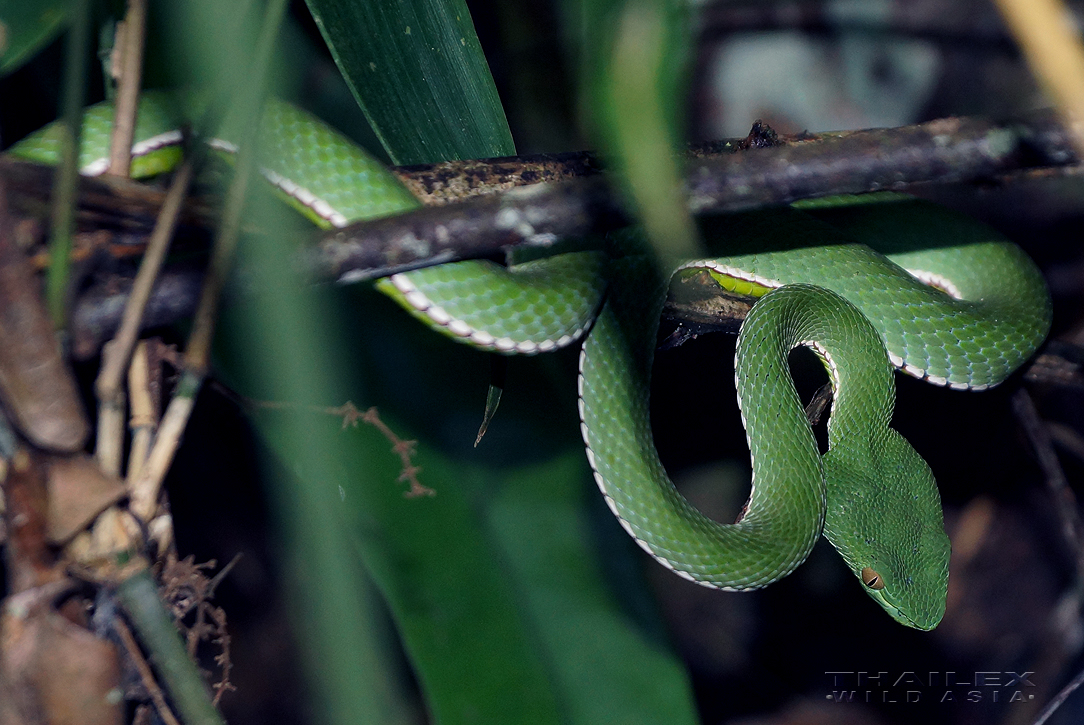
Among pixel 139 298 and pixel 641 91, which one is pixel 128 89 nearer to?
pixel 139 298

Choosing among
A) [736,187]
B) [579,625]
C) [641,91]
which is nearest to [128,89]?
[736,187]

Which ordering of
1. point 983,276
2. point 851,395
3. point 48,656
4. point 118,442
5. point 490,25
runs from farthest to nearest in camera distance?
1. point 490,25
2. point 983,276
3. point 851,395
4. point 118,442
5. point 48,656

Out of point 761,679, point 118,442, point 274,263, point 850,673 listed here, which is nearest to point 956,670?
point 850,673

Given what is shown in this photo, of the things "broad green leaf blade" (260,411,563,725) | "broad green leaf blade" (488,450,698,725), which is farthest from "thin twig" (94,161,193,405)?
"broad green leaf blade" (488,450,698,725)

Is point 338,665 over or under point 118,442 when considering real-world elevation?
over

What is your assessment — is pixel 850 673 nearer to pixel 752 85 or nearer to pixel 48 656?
pixel 752 85

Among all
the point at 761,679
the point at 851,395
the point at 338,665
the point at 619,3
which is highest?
the point at 619,3

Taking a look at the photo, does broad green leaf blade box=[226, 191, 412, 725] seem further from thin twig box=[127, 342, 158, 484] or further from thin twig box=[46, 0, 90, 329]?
thin twig box=[127, 342, 158, 484]

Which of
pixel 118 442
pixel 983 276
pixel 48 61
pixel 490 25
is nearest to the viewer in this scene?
pixel 118 442
